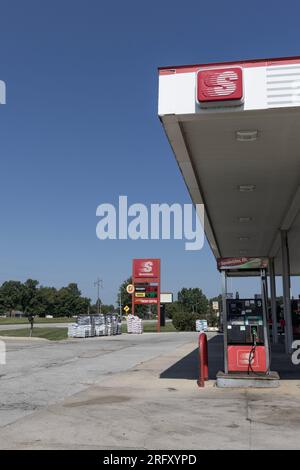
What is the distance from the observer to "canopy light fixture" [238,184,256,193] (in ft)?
44.1

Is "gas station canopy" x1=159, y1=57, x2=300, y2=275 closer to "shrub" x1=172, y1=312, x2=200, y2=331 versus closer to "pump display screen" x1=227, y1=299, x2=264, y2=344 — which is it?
"pump display screen" x1=227, y1=299, x2=264, y2=344

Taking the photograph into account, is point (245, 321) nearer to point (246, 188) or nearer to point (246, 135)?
point (246, 188)

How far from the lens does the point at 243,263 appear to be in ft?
41.7

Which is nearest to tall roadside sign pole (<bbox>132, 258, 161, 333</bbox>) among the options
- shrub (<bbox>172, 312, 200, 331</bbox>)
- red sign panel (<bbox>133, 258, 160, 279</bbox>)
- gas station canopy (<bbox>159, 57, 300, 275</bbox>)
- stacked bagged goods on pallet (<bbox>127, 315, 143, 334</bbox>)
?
red sign panel (<bbox>133, 258, 160, 279</bbox>)

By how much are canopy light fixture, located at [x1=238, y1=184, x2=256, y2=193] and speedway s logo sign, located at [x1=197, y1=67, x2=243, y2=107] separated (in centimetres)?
510

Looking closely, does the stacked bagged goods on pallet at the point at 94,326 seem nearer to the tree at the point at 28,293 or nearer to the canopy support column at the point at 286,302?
the canopy support column at the point at 286,302

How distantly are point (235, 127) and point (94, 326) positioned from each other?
109ft

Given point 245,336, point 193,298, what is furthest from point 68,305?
point 245,336

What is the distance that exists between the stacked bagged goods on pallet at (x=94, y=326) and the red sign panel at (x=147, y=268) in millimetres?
10442

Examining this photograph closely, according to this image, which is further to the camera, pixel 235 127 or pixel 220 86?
pixel 235 127

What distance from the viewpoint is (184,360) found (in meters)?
18.3

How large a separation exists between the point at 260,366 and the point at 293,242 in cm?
1334
